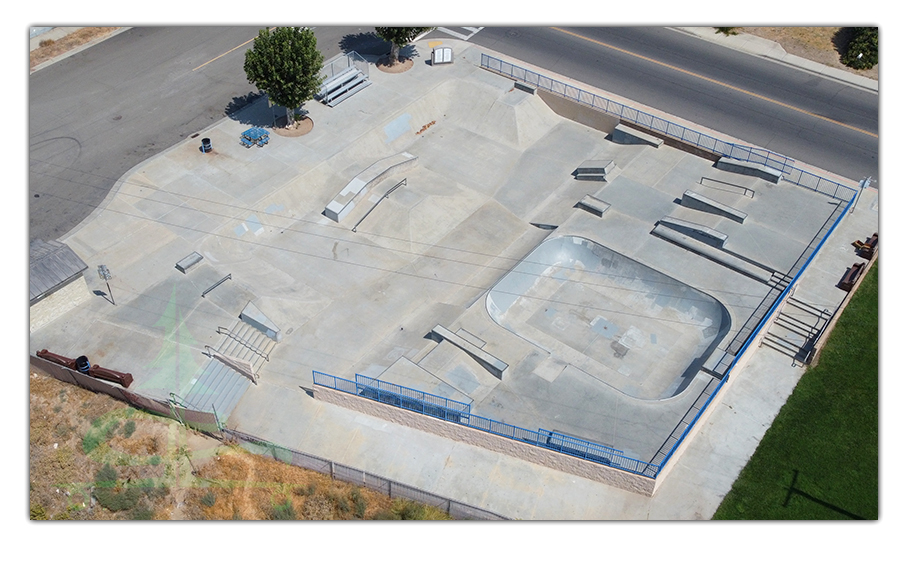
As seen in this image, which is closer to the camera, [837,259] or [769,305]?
[769,305]

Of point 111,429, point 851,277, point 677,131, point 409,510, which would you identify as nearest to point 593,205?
point 677,131

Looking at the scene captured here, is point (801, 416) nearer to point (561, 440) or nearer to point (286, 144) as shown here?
point (561, 440)

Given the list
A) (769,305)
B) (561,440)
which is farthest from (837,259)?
(561,440)

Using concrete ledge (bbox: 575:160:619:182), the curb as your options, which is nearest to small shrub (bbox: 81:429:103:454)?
concrete ledge (bbox: 575:160:619:182)

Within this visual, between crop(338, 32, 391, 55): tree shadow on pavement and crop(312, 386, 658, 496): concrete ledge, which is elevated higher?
crop(338, 32, 391, 55): tree shadow on pavement

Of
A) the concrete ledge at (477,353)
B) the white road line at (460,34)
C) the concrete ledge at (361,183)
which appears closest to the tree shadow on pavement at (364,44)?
the white road line at (460,34)

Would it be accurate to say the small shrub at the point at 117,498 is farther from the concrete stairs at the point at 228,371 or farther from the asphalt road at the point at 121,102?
the asphalt road at the point at 121,102

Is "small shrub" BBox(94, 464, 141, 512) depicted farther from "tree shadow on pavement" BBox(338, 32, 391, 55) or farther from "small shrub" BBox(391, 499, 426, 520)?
"tree shadow on pavement" BBox(338, 32, 391, 55)
